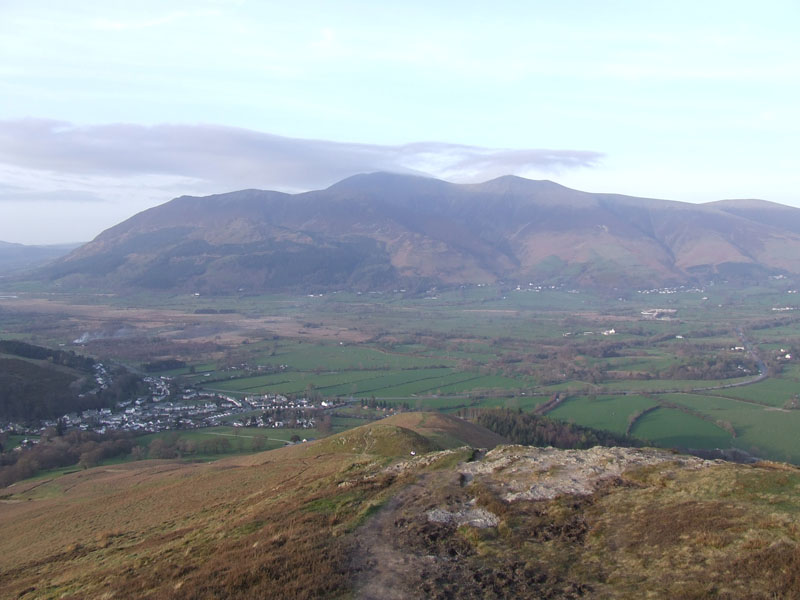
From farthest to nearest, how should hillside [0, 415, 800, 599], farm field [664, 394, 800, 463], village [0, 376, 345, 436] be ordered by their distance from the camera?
village [0, 376, 345, 436], farm field [664, 394, 800, 463], hillside [0, 415, 800, 599]

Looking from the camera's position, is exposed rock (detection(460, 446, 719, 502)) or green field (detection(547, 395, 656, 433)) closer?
exposed rock (detection(460, 446, 719, 502))

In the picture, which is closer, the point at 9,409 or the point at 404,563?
the point at 404,563

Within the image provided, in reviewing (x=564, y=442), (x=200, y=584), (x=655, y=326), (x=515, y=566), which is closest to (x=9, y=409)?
(x=564, y=442)

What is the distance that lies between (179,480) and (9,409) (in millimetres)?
51991

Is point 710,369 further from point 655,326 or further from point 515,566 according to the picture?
point 515,566

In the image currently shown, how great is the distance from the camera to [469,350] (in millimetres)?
140125

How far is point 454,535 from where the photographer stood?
817 inches

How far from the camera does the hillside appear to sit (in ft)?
53.3

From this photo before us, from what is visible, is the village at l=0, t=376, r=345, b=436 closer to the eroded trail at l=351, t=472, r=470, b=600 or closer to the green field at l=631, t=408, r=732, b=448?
the green field at l=631, t=408, r=732, b=448

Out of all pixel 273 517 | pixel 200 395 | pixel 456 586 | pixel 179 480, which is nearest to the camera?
pixel 456 586

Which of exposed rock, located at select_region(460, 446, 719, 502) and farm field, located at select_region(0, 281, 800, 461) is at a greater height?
exposed rock, located at select_region(460, 446, 719, 502)

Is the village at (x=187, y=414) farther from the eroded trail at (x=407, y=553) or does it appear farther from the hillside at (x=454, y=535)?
the eroded trail at (x=407, y=553)

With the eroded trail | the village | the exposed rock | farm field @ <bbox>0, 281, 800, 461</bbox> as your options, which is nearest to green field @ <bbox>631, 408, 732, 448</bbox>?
farm field @ <bbox>0, 281, 800, 461</bbox>

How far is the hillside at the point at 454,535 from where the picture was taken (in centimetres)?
1625
